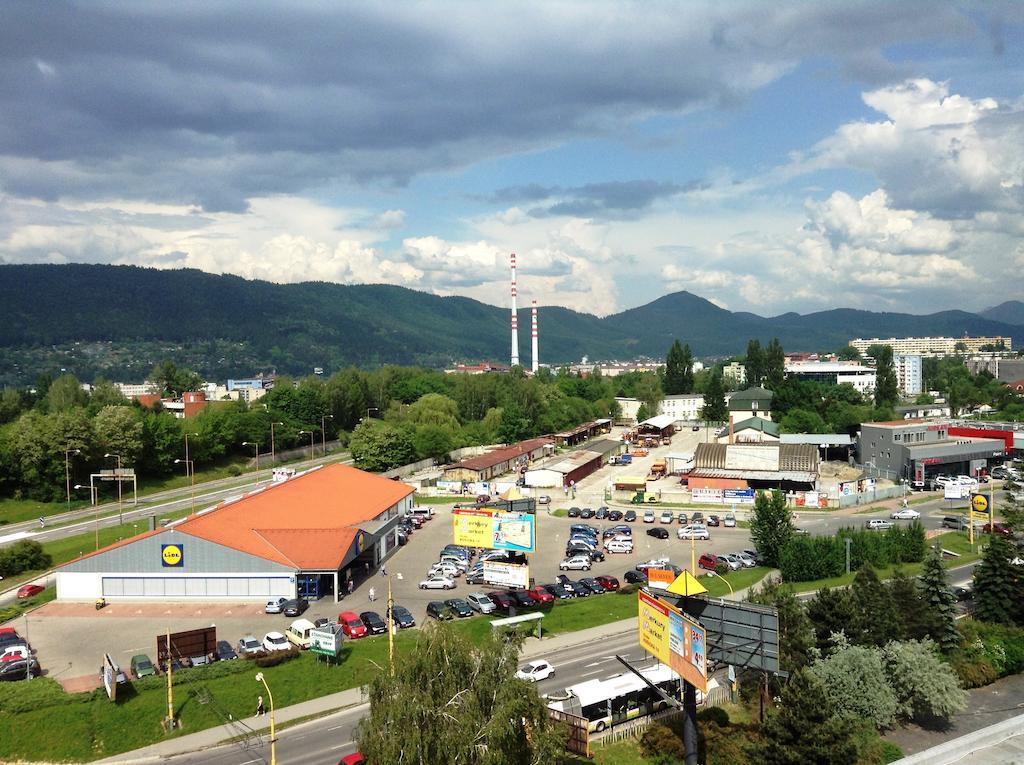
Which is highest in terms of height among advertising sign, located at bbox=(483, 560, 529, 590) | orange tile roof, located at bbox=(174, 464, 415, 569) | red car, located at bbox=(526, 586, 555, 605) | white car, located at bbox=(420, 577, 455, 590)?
orange tile roof, located at bbox=(174, 464, 415, 569)

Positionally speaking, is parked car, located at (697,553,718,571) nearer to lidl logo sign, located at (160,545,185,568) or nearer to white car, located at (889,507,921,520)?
white car, located at (889,507,921,520)

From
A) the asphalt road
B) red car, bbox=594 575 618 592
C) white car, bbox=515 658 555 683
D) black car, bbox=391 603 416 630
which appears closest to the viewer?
the asphalt road

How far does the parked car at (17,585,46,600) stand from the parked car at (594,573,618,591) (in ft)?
109

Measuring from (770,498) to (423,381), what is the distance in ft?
334

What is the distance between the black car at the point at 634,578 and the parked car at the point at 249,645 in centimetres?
2085

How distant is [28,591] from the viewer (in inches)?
1810

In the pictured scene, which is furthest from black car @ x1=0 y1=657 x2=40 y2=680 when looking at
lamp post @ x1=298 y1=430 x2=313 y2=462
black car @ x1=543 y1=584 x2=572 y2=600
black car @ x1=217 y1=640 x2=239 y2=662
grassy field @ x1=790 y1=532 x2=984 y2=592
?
lamp post @ x1=298 y1=430 x2=313 y2=462

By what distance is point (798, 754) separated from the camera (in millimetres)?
22203

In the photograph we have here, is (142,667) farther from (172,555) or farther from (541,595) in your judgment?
(541,595)

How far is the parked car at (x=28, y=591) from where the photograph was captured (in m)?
45.5

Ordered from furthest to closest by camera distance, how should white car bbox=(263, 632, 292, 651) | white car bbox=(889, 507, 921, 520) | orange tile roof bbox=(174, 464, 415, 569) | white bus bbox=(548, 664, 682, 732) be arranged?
1. white car bbox=(889, 507, 921, 520)
2. orange tile roof bbox=(174, 464, 415, 569)
3. white car bbox=(263, 632, 292, 651)
4. white bus bbox=(548, 664, 682, 732)

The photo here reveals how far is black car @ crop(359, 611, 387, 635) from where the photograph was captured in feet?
122

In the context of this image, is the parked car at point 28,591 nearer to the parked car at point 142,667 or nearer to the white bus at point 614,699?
the parked car at point 142,667

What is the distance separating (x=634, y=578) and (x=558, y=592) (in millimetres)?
5164
